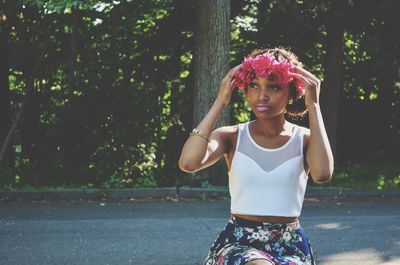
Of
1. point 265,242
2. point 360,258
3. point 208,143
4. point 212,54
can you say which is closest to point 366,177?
point 212,54

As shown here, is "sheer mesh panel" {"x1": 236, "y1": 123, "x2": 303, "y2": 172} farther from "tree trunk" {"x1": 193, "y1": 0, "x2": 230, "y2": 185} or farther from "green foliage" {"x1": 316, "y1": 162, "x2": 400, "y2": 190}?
"green foliage" {"x1": 316, "y1": 162, "x2": 400, "y2": 190}

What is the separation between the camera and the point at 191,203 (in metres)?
11.5

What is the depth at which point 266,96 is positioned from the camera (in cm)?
310

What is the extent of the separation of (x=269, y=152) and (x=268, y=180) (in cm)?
14

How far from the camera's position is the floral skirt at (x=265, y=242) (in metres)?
2.92

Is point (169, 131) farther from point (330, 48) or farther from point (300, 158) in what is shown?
point (300, 158)

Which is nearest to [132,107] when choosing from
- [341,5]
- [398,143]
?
[341,5]

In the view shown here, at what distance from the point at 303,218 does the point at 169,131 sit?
587 cm

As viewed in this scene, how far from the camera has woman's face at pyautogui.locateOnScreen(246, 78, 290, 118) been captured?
3098 millimetres

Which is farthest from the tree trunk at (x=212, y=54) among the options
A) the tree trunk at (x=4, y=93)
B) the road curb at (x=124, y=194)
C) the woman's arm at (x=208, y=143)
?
the woman's arm at (x=208, y=143)

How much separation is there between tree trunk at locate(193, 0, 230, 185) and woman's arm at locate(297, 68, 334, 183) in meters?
9.31

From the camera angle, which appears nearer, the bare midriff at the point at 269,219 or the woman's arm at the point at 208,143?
the bare midriff at the point at 269,219

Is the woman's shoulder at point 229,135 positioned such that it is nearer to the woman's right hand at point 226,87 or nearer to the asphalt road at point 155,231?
the woman's right hand at point 226,87

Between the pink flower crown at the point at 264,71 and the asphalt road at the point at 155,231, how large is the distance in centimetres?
412
